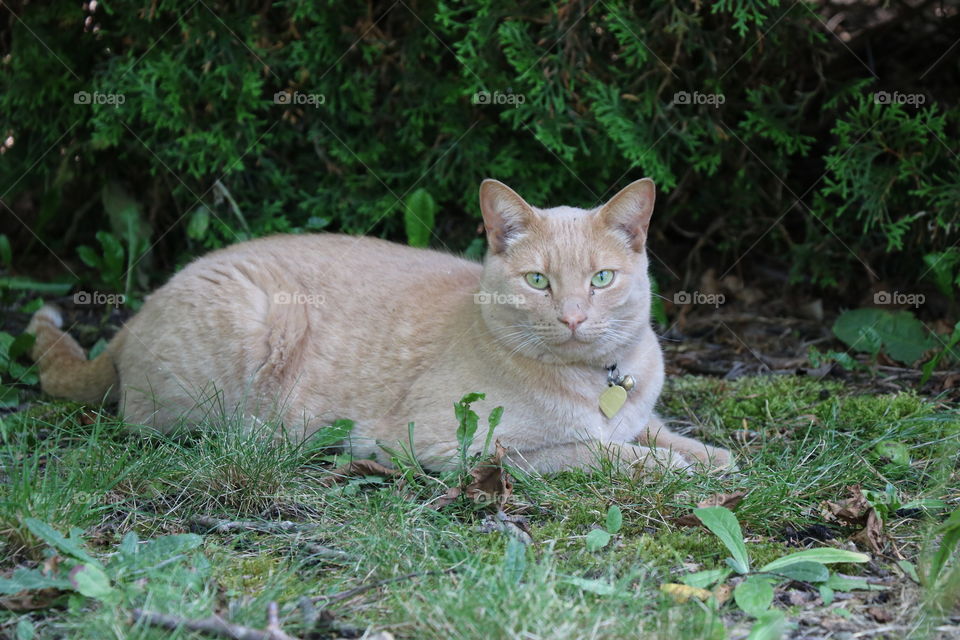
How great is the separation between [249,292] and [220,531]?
4.32 ft

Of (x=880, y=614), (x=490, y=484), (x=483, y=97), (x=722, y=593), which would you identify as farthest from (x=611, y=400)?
(x=483, y=97)

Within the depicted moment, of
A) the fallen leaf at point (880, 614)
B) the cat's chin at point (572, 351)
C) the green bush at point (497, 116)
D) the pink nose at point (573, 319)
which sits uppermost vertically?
the green bush at point (497, 116)

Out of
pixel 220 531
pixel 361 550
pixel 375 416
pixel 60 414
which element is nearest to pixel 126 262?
pixel 60 414

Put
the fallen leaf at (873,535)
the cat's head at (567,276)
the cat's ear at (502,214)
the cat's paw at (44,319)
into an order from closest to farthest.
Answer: the fallen leaf at (873,535), the cat's head at (567,276), the cat's ear at (502,214), the cat's paw at (44,319)

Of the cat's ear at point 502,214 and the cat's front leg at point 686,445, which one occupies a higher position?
the cat's ear at point 502,214

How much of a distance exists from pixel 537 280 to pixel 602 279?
9.4 inches

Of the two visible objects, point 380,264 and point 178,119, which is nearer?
point 380,264

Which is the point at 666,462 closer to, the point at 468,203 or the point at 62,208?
the point at 468,203

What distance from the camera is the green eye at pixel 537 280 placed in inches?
135

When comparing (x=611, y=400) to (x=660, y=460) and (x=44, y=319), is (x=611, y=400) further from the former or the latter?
(x=44, y=319)

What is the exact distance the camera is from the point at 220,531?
293cm

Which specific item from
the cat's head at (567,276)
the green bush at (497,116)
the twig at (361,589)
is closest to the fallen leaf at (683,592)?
the twig at (361,589)

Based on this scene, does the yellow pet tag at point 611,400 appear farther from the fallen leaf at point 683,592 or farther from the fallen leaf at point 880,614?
the fallen leaf at point 880,614

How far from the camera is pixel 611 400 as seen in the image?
3.50 m
